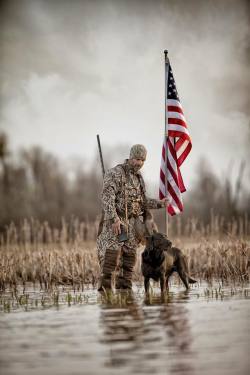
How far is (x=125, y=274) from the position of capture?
1115cm

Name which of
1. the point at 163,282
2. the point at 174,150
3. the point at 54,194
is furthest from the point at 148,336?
the point at 54,194

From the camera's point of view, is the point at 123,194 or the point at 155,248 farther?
the point at 123,194

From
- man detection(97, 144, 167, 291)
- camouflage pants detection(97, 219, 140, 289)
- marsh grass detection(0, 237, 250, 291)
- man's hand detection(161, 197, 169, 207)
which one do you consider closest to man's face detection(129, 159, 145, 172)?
man detection(97, 144, 167, 291)

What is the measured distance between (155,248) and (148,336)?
3.43 meters

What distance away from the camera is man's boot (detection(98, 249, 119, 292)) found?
1095 centimetres

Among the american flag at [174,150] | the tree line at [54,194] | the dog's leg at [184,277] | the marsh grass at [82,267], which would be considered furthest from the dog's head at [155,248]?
the tree line at [54,194]

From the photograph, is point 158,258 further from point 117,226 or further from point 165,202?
point 165,202

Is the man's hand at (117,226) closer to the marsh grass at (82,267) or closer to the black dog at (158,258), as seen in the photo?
the black dog at (158,258)

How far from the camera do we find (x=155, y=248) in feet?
34.5

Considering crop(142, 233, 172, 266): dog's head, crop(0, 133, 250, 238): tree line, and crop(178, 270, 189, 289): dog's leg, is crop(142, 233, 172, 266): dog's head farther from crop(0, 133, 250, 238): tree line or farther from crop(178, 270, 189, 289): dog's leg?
crop(0, 133, 250, 238): tree line

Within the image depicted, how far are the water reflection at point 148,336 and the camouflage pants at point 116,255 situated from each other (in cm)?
116

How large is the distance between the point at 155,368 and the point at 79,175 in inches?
1348

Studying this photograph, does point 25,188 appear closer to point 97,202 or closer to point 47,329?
point 97,202

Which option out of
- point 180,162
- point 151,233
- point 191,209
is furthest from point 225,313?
point 191,209
